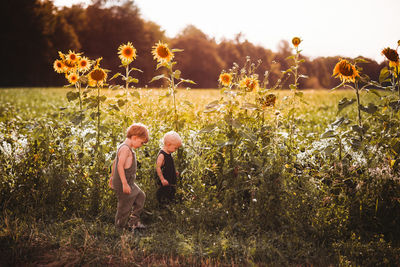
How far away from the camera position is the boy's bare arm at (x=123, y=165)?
313 cm

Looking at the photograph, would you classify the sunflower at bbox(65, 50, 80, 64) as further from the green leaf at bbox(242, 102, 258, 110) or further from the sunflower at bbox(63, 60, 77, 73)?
the green leaf at bbox(242, 102, 258, 110)

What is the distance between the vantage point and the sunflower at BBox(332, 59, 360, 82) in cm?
350

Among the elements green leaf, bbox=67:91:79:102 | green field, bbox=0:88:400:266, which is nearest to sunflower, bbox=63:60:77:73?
green leaf, bbox=67:91:79:102

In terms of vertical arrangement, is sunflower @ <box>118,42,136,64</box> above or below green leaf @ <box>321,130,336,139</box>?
above

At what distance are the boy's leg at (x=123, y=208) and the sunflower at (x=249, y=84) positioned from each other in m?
1.59

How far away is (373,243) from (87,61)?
3302mm

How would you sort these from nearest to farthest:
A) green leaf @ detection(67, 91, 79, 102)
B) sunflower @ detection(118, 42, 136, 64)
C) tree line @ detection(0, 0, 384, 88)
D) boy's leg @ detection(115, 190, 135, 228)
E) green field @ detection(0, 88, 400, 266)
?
green field @ detection(0, 88, 400, 266) < boy's leg @ detection(115, 190, 135, 228) < green leaf @ detection(67, 91, 79, 102) < sunflower @ detection(118, 42, 136, 64) < tree line @ detection(0, 0, 384, 88)

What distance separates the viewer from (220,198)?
138 inches

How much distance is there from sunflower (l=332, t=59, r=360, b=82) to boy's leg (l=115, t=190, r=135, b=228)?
2.45 meters

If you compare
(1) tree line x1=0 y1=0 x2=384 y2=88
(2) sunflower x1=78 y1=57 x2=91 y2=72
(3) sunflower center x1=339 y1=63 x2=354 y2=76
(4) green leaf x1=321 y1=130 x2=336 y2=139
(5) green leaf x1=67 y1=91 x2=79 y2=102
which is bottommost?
(4) green leaf x1=321 y1=130 x2=336 y2=139

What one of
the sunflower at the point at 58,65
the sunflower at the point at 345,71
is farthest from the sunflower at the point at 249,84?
the sunflower at the point at 58,65

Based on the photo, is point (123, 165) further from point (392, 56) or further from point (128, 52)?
point (392, 56)

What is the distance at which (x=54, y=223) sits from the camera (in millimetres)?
3201

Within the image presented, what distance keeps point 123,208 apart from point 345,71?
264 cm
